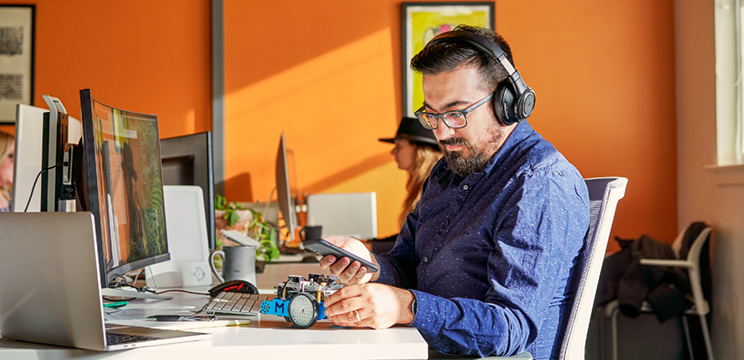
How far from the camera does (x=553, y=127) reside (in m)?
3.73

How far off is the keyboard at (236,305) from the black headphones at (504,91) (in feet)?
2.04

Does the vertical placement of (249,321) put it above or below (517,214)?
below

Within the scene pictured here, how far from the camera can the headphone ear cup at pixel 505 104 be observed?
49.9 inches

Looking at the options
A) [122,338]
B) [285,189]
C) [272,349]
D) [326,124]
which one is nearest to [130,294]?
[122,338]

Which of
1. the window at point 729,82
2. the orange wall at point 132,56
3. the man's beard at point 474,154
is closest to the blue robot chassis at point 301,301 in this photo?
the man's beard at point 474,154

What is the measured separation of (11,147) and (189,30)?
4.73 feet

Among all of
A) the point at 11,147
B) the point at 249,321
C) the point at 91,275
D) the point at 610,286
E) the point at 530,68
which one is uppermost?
the point at 530,68

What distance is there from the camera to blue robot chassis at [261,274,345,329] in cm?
101

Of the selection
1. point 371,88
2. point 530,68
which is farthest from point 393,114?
point 530,68

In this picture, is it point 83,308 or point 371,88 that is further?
point 371,88

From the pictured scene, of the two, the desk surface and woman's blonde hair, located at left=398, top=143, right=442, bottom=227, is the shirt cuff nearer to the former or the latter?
the desk surface

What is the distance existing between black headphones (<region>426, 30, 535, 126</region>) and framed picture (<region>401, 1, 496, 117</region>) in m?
2.51

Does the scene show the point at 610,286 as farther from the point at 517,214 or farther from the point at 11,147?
the point at 11,147

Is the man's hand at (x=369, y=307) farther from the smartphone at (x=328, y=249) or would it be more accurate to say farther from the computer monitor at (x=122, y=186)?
the computer monitor at (x=122, y=186)
